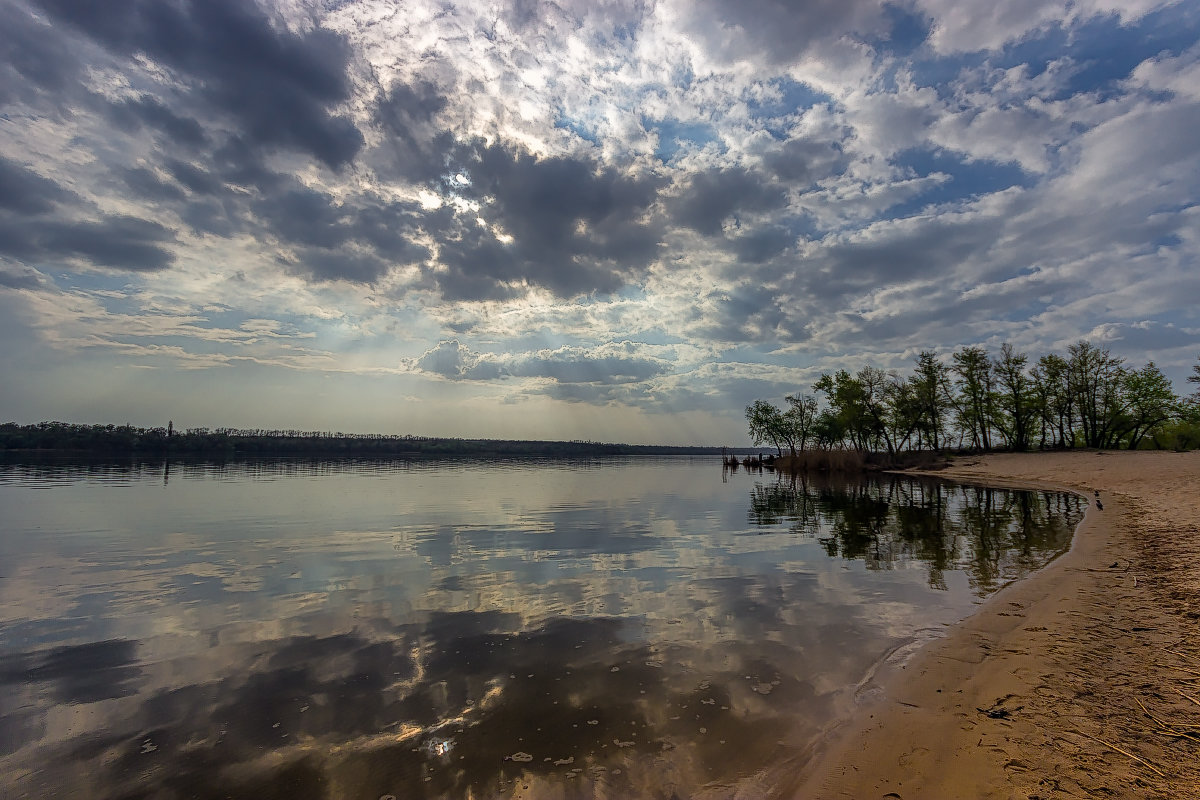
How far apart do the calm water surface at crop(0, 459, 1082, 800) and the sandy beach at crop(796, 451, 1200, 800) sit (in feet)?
2.00

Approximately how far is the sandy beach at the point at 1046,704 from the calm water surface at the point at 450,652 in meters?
0.61

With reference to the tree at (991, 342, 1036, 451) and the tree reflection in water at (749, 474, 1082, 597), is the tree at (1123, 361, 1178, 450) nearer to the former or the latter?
the tree at (991, 342, 1036, 451)

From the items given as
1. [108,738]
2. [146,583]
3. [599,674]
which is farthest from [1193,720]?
[146,583]

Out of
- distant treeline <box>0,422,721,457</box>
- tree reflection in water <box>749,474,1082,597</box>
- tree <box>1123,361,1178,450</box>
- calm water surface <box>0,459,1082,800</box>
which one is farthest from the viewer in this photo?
distant treeline <box>0,422,721,457</box>

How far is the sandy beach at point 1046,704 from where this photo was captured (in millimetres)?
4109

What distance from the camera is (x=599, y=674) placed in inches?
271

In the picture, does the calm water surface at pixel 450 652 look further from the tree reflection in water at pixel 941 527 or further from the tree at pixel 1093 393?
the tree at pixel 1093 393

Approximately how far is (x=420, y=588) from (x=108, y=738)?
587 cm

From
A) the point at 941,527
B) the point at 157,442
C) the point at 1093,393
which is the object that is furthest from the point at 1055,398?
the point at 157,442

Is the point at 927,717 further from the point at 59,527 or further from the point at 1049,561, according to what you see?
the point at 59,527

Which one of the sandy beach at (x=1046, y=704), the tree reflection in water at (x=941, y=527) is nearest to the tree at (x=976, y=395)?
the tree reflection in water at (x=941, y=527)

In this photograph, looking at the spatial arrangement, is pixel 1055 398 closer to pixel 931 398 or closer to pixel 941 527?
pixel 931 398

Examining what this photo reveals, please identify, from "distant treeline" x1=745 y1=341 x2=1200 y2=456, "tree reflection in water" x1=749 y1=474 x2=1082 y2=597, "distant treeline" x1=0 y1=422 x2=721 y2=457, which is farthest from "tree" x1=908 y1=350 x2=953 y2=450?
"distant treeline" x1=0 y1=422 x2=721 y2=457

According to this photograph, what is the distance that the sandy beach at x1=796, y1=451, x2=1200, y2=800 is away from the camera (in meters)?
4.11
